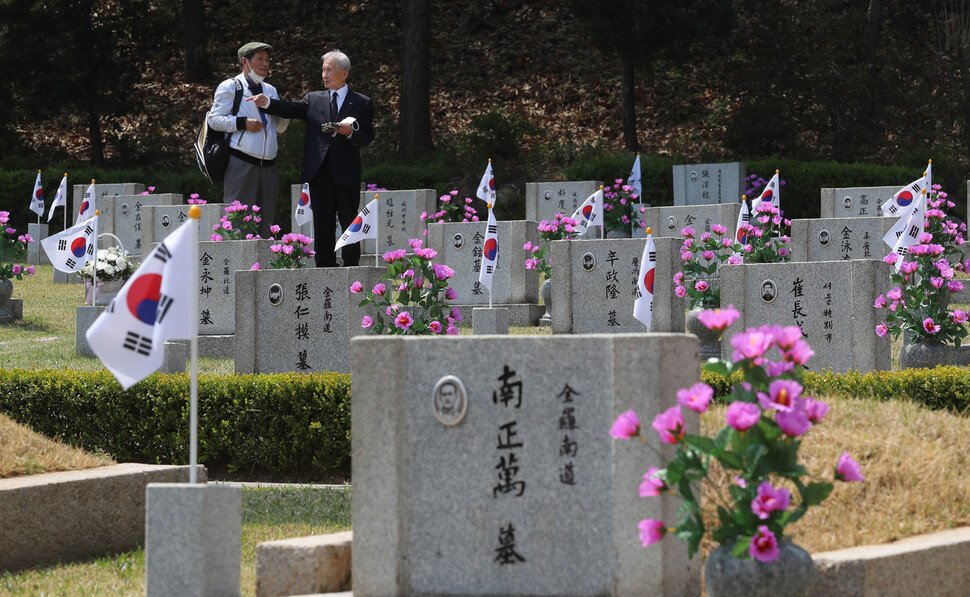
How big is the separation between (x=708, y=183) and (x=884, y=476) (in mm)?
15580

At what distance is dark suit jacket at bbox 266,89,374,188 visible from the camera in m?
10.1

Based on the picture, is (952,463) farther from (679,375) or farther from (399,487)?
(399,487)

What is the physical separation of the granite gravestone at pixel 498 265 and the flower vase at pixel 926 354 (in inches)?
188

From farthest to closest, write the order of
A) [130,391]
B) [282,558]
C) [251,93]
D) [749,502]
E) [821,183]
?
[821,183] < [251,93] < [130,391] < [282,558] < [749,502]

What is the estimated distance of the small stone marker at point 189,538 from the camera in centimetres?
436

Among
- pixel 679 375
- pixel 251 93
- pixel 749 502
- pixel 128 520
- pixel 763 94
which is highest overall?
pixel 763 94

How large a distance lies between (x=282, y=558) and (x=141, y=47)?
24548 millimetres

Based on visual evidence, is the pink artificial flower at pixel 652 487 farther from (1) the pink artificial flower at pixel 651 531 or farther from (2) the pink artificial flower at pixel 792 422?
(2) the pink artificial flower at pixel 792 422

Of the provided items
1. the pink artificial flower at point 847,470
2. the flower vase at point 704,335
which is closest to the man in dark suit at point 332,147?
the flower vase at point 704,335

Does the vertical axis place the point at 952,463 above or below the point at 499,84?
below

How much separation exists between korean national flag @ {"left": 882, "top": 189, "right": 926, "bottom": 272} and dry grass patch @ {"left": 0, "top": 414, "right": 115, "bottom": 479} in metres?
6.13

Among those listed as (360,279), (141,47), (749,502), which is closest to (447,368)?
(749,502)

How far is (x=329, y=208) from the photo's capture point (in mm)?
10234

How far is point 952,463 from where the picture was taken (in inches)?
212
